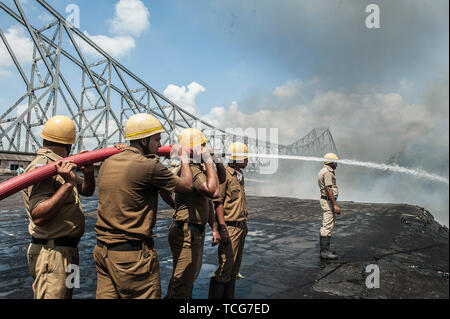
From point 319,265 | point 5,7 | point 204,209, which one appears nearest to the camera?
point 204,209

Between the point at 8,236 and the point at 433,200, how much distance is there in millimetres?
48209

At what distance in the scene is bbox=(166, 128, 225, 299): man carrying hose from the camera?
2.66 meters

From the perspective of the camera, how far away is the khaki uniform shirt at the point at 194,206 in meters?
2.88

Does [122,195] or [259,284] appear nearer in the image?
[122,195]

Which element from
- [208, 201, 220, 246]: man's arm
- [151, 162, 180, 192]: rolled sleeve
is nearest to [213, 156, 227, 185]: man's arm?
[208, 201, 220, 246]: man's arm

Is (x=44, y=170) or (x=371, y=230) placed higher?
(x=44, y=170)

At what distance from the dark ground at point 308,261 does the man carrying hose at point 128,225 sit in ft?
5.56

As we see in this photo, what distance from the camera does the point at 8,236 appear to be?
629 centimetres

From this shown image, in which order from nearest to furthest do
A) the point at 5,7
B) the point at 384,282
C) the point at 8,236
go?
the point at 384,282 < the point at 8,236 < the point at 5,7

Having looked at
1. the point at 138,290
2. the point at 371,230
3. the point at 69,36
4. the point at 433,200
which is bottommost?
the point at 433,200

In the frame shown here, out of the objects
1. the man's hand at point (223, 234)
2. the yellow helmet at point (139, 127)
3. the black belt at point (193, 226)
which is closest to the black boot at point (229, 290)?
the man's hand at point (223, 234)

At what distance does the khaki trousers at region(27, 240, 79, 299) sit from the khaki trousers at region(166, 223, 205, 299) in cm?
90

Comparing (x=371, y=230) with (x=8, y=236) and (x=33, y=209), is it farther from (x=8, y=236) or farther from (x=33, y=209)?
(x=8, y=236)
